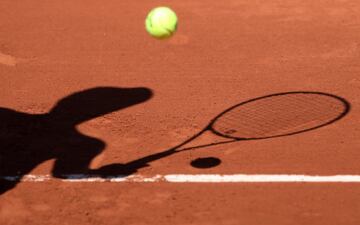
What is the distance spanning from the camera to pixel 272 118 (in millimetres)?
9648

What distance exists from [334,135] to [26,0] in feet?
27.8

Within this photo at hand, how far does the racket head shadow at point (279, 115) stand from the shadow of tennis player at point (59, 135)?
1.56 m

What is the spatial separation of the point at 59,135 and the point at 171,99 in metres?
1.95

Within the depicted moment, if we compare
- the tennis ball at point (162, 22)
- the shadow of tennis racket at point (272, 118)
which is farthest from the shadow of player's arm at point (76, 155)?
the tennis ball at point (162, 22)

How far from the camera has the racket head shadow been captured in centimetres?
936

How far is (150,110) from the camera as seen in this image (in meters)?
10.1

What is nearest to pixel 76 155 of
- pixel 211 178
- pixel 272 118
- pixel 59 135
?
pixel 59 135

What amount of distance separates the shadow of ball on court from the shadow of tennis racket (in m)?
0.35

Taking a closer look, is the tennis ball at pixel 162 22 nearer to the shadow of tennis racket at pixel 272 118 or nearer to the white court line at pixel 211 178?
the shadow of tennis racket at pixel 272 118

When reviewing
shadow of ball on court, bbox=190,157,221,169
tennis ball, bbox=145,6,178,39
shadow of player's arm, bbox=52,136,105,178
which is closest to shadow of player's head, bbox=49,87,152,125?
shadow of player's arm, bbox=52,136,105,178

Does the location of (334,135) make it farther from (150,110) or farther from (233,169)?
(150,110)

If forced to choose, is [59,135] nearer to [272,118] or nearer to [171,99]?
[171,99]

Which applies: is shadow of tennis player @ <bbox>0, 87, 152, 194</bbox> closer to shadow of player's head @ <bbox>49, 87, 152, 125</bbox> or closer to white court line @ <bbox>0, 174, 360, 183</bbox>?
shadow of player's head @ <bbox>49, 87, 152, 125</bbox>

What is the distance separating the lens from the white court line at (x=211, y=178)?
8.17m
